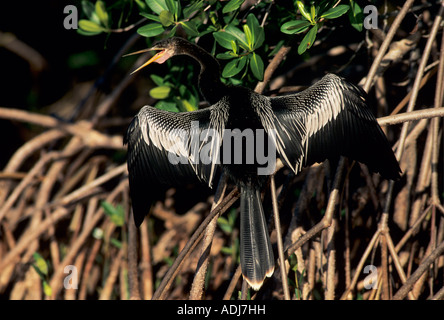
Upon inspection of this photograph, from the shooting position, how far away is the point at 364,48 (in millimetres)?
2992

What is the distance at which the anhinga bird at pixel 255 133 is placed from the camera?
205 cm

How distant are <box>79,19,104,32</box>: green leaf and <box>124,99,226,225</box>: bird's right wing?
0.67 metres

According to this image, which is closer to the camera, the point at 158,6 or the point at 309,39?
the point at 309,39

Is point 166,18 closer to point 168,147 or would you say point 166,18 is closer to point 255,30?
point 255,30

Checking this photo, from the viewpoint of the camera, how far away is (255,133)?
2096 mm

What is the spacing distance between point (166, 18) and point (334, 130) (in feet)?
2.84

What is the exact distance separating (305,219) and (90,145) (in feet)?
5.53

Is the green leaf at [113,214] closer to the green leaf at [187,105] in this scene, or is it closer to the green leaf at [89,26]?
the green leaf at [187,105]

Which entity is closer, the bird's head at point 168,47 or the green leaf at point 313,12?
the green leaf at point 313,12

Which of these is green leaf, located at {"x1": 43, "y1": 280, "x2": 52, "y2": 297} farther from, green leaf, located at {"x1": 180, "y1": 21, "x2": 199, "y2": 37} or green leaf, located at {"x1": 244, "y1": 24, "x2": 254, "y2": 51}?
green leaf, located at {"x1": 244, "y1": 24, "x2": 254, "y2": 51}
